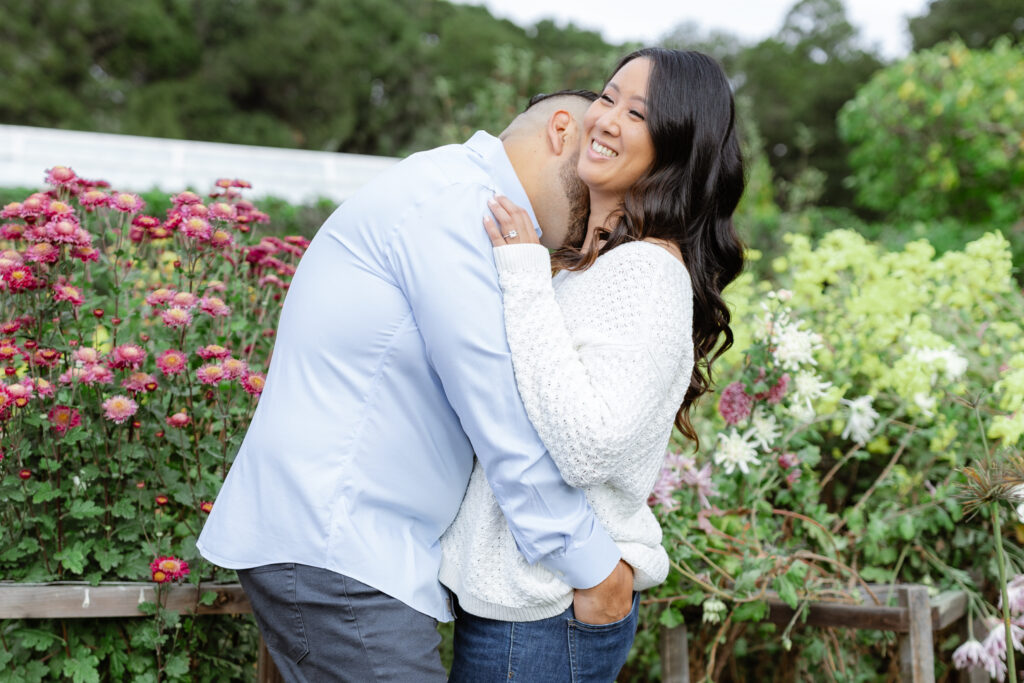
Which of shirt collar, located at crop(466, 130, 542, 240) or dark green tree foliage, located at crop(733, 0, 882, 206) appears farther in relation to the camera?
dark green tree foliage, located at crop(733, 0, 882, 206)

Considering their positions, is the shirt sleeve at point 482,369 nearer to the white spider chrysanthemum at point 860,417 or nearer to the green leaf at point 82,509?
the green leaf at point 82,509

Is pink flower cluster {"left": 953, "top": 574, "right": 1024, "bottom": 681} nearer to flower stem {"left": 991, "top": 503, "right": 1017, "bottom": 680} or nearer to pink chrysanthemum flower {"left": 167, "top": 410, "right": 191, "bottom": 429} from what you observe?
flower stem {"left": 991, "top": 503, "right": 1017, "bottom": 680}

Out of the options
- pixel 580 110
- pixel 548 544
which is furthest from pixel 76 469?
pixel 580 110

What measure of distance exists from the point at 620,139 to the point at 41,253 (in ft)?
4.01

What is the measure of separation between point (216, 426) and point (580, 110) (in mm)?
1109

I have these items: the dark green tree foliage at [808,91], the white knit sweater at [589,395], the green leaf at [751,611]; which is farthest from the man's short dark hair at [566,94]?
the dark green tree foliage at [808,91]

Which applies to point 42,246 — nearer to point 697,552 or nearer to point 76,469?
point 76,469

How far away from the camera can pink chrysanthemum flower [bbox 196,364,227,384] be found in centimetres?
201

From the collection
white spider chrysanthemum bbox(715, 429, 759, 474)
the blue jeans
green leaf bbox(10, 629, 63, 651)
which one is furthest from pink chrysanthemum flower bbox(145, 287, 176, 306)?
white spider chrysanthemum bbox(715, 429, 759, 474)

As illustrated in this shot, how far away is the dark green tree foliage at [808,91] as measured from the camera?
28422mm

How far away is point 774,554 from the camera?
2553 mm

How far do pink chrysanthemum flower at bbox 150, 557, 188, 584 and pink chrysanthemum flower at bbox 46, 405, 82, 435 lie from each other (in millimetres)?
345

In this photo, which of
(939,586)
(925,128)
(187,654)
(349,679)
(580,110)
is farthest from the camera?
(925,128)

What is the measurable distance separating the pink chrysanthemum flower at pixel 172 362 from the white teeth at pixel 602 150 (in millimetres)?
1015
